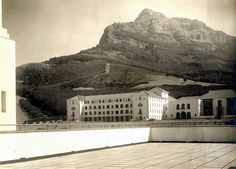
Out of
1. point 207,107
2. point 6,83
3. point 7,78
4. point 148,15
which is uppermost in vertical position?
point 148,15

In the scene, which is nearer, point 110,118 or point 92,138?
point 92,138

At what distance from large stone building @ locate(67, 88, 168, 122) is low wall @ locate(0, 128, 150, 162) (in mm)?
1054

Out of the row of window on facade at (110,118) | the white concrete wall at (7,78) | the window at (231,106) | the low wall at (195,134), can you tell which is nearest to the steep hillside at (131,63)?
the window at (231,106)

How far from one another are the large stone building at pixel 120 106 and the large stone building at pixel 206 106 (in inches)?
16.2

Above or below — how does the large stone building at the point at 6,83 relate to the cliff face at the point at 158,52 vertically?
below

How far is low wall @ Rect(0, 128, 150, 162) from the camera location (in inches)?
264

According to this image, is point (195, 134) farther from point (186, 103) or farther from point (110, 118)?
point (110, 118)

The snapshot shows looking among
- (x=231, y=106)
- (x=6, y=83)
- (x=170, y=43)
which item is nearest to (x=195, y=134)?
(x=231, y=106)

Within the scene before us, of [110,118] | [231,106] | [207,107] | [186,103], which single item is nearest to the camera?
[231,106]

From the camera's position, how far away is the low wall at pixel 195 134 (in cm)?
1095

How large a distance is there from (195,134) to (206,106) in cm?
95

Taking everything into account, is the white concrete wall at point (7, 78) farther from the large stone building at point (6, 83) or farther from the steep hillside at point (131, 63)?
the steep hillside at point (131, 63)

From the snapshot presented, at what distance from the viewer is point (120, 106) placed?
1250 centimetres

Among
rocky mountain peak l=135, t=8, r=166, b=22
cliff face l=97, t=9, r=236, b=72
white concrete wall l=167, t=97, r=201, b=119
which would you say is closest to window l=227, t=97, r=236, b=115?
cliff face l=97, t=9, r=236, b=72
